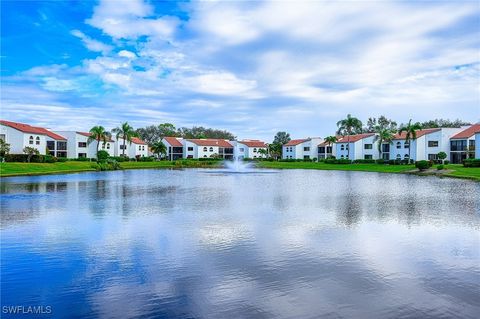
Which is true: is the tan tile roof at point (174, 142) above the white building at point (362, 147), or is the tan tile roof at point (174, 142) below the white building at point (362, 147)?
above

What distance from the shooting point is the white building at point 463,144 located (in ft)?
261

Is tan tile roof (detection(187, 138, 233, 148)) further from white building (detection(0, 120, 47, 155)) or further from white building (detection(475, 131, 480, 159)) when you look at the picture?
white building (detection(475, 131, 480, 159))

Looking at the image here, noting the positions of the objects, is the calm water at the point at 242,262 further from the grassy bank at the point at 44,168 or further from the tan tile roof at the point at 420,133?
the tan tile roof at the point at 420,133

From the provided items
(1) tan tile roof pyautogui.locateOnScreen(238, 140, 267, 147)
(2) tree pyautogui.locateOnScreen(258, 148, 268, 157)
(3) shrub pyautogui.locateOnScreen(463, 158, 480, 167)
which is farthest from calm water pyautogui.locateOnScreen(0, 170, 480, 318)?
(1) tan tile roof pyautogui.locateOnScreen(238, 140, 267, 147)

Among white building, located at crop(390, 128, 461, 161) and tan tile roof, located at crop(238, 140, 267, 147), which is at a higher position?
tan tile roof, located at crop(238, 140, 267, 147)

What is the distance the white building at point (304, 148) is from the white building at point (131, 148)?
150ft

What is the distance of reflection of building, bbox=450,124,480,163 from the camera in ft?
261

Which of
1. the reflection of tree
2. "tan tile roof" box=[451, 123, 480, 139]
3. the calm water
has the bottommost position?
the calm water

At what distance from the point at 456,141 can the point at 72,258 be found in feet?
290

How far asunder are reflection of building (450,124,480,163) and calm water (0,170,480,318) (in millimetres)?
66730

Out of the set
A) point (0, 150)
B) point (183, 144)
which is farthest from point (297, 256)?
point (183, 144)

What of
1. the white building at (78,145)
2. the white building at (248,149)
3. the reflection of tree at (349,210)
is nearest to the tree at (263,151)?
the white building at (248,149)

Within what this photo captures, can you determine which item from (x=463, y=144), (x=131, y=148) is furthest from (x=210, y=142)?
(x=463, y=144)

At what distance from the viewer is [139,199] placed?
2656 cm
